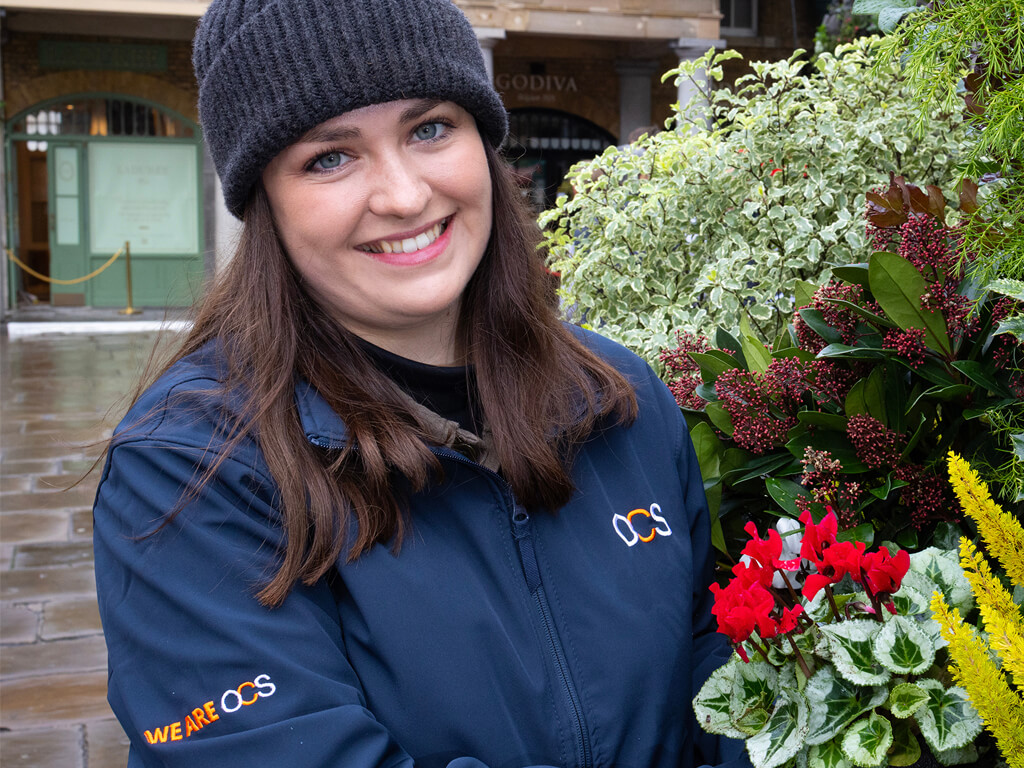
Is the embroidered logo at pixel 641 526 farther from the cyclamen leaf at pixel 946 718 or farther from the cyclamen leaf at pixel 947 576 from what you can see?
the cyclamen leaf at pixel 946 718

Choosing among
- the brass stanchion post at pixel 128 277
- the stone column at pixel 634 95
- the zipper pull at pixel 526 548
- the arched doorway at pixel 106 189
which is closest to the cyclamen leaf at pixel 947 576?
the zipper pull at pixel 526 548

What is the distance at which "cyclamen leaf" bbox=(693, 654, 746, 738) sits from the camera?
1272 mm

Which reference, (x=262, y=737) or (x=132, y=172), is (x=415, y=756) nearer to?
(x=262, y=737)

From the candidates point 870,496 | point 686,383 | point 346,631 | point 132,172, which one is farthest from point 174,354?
point 132,172

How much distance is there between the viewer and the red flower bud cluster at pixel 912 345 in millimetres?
1629

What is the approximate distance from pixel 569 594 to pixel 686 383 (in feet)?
2.27

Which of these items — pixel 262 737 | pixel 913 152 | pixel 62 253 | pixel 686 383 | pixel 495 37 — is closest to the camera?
pixel 262 737

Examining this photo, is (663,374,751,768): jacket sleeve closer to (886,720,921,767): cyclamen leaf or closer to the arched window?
(886,720,921,767): cyclamen leaf

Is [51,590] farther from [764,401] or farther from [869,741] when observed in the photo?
[869,741]

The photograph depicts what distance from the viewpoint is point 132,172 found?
1772cm

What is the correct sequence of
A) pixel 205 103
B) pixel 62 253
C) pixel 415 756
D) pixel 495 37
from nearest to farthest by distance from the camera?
pixel 415 756
pixel 205 103
pixel 495 37
pixel 62 253

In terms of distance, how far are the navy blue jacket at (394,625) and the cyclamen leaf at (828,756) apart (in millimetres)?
414

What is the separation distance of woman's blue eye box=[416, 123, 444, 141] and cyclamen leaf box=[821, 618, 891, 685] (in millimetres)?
955

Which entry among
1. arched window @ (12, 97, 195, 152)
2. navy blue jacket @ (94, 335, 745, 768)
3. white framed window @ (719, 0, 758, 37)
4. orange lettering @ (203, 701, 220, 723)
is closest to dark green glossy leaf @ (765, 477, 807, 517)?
navy blue jacket @ (94, 335, 745, 768)
